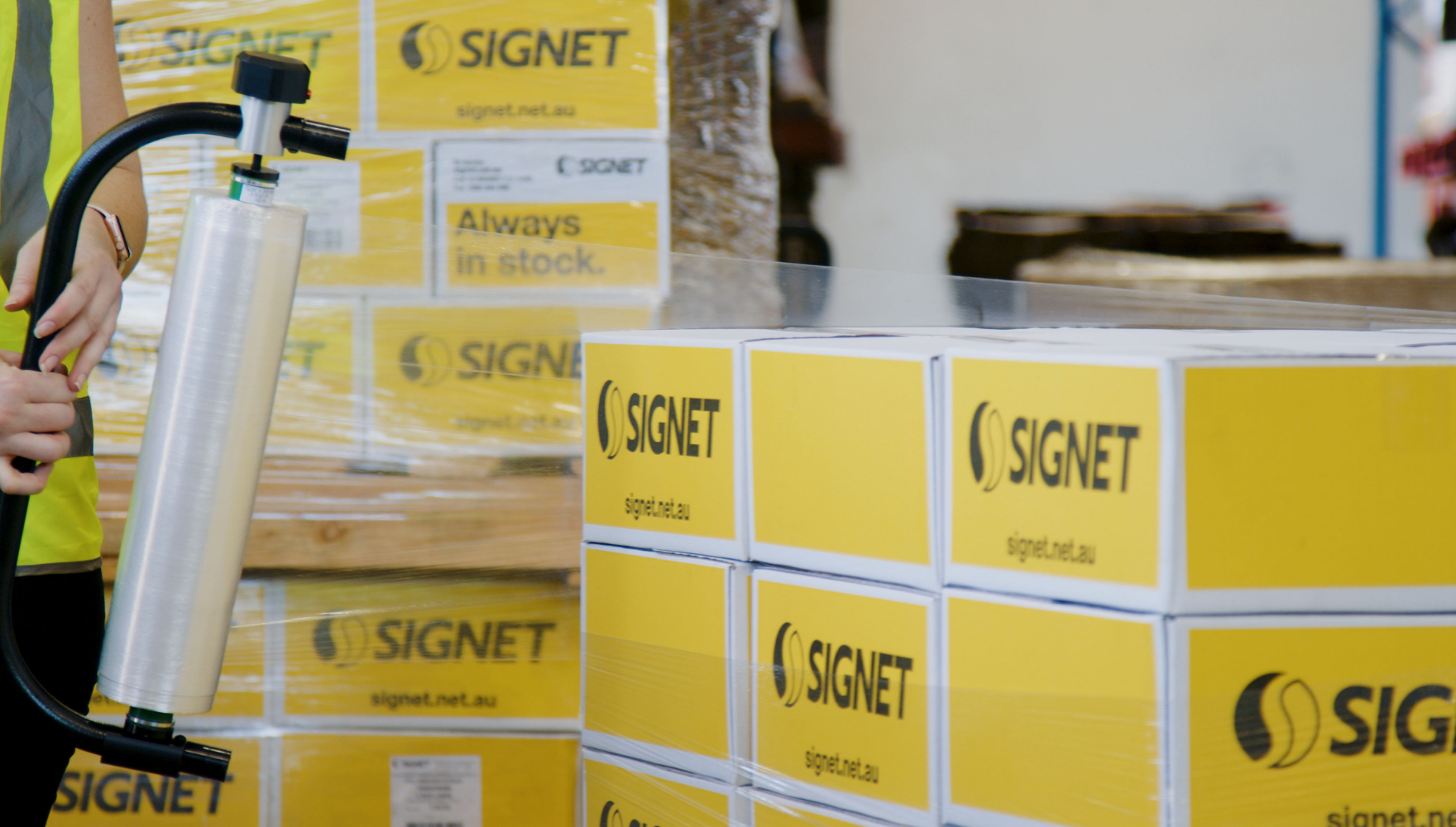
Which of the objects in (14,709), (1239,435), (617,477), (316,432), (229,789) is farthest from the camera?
(229,789)

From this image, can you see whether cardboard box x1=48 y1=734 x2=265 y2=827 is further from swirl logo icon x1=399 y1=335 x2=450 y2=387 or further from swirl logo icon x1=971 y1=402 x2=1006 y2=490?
swirl logo icon x1=971 y1=402 x2=1006 y2=490

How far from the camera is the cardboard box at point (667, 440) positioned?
96cm

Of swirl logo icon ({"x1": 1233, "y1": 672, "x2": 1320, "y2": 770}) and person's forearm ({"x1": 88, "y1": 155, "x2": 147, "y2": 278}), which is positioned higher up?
person's forearm ({"x1": 88, "y1": 155, "x2": 147, "y2": 278})

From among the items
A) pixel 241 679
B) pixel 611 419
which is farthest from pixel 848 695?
pixel 241 679

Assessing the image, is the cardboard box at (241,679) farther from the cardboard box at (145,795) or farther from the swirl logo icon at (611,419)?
the swirl logo icon at (611,419)

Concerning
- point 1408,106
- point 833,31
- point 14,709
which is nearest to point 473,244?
point 14,709

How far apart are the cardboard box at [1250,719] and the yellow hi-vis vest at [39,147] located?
0.78 meters

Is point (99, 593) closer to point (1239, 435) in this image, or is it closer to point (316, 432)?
point (316, 432)

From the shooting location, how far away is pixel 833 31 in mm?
3738

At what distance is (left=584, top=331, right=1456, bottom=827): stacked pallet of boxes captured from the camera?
687 mm

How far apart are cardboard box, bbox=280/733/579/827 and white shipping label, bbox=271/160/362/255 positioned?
1.91ft

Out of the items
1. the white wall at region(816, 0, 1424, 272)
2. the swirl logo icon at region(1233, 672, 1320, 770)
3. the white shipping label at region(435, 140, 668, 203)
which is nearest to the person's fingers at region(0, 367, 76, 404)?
the white shipping label at region(435, 140, 668, 203)

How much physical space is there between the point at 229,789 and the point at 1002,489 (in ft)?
3.53

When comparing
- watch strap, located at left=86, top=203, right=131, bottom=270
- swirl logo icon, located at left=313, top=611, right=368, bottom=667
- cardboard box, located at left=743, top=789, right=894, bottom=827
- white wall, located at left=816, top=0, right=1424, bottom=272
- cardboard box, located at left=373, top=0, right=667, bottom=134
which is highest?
white wall, located at left=816, top=0, right=1424, bottom=272
